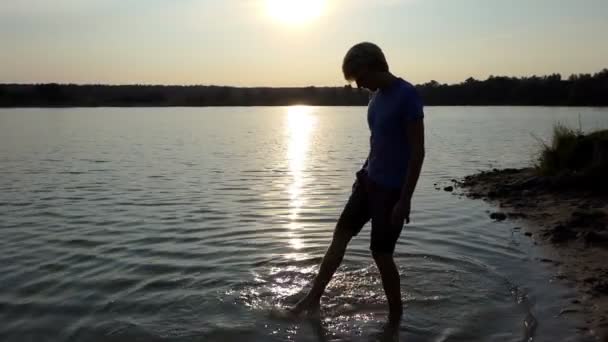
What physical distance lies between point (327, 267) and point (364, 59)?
1.88m

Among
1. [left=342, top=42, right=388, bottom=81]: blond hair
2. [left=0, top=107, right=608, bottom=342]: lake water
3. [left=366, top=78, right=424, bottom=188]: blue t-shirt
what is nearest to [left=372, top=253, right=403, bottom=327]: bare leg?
[left=0, top=107, right=608, bottom=342]: lake water

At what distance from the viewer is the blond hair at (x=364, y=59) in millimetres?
4441

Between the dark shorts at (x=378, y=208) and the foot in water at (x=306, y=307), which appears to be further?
the foot in water at (x=306, y=307)

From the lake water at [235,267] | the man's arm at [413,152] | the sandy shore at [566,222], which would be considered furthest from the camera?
the sandy shore at [566,222]

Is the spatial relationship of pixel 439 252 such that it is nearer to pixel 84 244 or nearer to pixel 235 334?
pixel 235 334

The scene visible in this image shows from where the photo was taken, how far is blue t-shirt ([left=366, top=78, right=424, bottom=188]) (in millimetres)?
4305

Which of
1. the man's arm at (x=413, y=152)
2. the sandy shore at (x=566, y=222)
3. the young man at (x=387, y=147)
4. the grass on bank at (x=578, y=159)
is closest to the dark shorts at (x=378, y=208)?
the young man at (x=387, y=147)

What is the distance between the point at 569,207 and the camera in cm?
998

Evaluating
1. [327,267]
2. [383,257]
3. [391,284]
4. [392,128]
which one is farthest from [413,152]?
[327,267]

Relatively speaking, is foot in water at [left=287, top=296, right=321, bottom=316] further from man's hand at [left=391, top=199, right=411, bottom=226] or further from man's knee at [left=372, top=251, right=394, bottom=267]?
man's hand at [left=391, top=199, right=411, bottom=226]

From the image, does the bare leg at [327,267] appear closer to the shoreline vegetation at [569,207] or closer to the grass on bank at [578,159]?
the shoreline vegetation at [569,207]

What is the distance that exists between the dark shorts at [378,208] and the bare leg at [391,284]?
0.09m

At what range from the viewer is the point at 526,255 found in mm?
7398

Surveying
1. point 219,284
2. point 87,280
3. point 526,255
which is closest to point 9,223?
point 87,280
